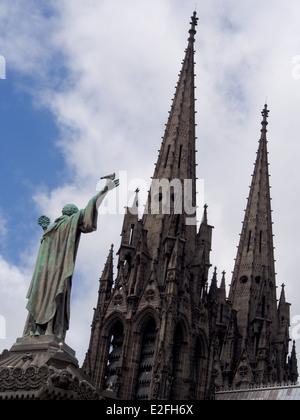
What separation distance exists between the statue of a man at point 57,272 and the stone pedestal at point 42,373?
1.08 ft

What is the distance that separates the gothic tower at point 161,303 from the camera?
47656 mm

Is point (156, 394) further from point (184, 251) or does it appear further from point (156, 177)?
point (156, 177)

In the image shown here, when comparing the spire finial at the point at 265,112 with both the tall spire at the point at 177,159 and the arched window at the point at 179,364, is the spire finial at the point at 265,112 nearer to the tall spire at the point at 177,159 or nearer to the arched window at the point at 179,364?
the tall spire at the point at 177,159

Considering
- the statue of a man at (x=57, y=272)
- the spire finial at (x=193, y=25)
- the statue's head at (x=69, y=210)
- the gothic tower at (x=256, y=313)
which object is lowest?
the statue of a man at (x=57, y=272)

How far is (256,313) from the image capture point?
6006 cm

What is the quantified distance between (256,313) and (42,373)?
4962 cm

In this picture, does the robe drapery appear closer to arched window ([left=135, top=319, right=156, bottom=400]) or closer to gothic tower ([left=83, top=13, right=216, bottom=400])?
gothic tower ([left=83, top=13, right=216, bottom=400])

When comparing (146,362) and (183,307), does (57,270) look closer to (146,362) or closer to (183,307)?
(146,362)

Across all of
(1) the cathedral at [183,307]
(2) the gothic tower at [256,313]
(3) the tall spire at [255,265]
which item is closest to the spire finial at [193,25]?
(1) the cathedral at [183,307]

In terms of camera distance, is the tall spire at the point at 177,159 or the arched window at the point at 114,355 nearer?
the arched window at the point at 114,355

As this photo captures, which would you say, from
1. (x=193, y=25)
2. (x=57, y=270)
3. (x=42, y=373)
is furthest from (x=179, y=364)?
(x=42, y=373)

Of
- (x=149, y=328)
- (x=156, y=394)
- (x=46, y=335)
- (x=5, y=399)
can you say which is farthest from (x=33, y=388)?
(x=149, y=328)

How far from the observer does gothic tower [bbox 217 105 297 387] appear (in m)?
57.2

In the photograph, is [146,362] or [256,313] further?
[256,313]
